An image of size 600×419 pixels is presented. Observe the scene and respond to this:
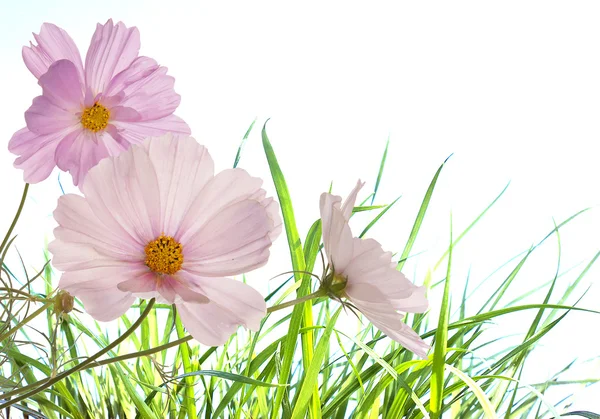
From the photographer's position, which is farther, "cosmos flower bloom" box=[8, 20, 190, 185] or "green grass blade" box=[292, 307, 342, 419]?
"green grass blade" box=[292, 307, 342, 419]

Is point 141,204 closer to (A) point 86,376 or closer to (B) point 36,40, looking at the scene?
(B) point 36,40

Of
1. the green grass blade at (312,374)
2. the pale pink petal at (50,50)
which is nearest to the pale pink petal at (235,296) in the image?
the pale pink petal at (50,50)

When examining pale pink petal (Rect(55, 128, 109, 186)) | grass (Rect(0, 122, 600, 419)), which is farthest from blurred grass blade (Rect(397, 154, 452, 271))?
pale pink petal (Rect(55, 128, 109, 186))

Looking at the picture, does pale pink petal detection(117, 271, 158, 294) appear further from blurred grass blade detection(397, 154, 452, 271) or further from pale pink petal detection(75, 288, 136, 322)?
blurred grass blade detection(397, 154, 452, 271)

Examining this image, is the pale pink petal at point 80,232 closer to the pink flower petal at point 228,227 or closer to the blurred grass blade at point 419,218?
the pink flower petal at point 228,227

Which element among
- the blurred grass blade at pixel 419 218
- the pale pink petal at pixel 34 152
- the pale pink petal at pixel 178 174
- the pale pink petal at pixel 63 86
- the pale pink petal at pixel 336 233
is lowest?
the pale pink petal at pixel 336 233

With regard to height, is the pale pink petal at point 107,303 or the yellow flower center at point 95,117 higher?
the yellow flower center at point 95,117

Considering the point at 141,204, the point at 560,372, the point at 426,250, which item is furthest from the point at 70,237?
the point at 560,372
